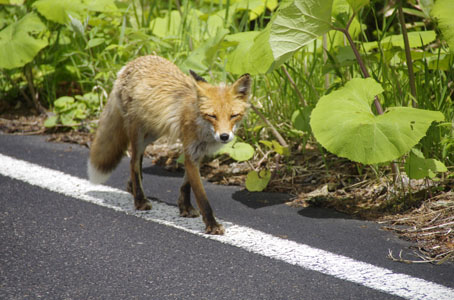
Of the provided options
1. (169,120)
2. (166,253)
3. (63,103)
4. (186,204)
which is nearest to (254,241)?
(166,253)

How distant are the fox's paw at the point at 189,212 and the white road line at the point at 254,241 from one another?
5cm

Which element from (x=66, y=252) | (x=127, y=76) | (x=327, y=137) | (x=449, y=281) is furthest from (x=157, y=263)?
(x=127, y=76)

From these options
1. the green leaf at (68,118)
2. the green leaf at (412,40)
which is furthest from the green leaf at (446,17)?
the green leaf at (68,118)

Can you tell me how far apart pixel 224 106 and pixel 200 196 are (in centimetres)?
58

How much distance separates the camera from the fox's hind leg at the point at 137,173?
12.5 feet

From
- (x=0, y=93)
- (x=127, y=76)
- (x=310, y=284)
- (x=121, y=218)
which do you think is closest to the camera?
(x=310, y=284)

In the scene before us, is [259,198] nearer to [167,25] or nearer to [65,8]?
[167,25]

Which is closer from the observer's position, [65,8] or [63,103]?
[63,103]

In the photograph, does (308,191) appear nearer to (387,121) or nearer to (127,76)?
(387,121)

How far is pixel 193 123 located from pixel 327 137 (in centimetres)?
97

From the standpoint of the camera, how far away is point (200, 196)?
3521 millimetres

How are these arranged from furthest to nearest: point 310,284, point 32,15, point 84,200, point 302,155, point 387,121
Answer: point 32,15 → point 302,155 → point 84,200 → point 387,121 → point 310,284

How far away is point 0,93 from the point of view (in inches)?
271

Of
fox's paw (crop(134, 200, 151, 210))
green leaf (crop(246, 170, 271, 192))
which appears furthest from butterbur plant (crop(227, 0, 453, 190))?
fox's paw (crop(134, 200, 151, 210))
